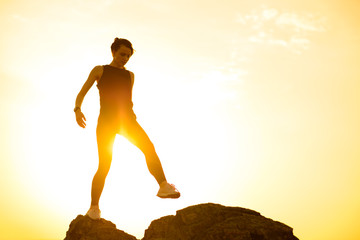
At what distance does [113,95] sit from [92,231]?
2720 millimetres

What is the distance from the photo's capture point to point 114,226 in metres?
7.49

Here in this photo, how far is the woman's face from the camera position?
24.1 ft

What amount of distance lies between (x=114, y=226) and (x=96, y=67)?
3294mm

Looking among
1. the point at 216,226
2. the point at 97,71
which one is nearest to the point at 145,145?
the point at 97,71

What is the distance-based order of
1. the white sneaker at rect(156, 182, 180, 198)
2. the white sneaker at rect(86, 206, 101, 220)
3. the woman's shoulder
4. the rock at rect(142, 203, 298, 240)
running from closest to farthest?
the rock at rect(142, 203, 298, 240) → the white sneaker at rect(156, 182, 180, 198) → the white sneaker at rect(86, 206, 101, 220) → the woman's shoulder

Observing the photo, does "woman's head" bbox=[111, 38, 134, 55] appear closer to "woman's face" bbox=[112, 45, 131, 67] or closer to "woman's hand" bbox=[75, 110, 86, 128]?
"woman's face" bbox=[112, 45, 131, 67]

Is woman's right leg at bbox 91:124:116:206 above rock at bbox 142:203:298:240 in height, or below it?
above

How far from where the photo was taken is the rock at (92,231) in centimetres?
706

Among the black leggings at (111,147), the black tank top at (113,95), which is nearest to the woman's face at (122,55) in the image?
the black tank top at (113,95)

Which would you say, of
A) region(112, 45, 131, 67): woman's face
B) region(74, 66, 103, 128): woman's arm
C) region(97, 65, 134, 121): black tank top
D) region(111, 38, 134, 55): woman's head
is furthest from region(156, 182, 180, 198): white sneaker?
region(111, 38, 134, 55): woman's head

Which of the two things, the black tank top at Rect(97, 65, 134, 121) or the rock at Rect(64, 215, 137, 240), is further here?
the black tank top at Rect(97, 65, 134, 121)

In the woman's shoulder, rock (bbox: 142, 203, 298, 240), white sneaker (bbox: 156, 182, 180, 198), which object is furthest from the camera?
the woman's shoulder

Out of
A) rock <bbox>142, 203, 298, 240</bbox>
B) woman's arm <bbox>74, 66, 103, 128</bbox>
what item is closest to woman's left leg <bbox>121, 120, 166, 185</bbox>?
rock <bbox>142, 203, 298, 240</bbox>

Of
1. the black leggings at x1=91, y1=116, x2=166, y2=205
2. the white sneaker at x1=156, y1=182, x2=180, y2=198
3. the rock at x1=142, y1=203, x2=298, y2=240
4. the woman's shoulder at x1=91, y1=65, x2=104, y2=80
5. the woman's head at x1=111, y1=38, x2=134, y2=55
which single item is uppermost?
the woman's head at x1=111, y1=38, x2=134, y2=55
